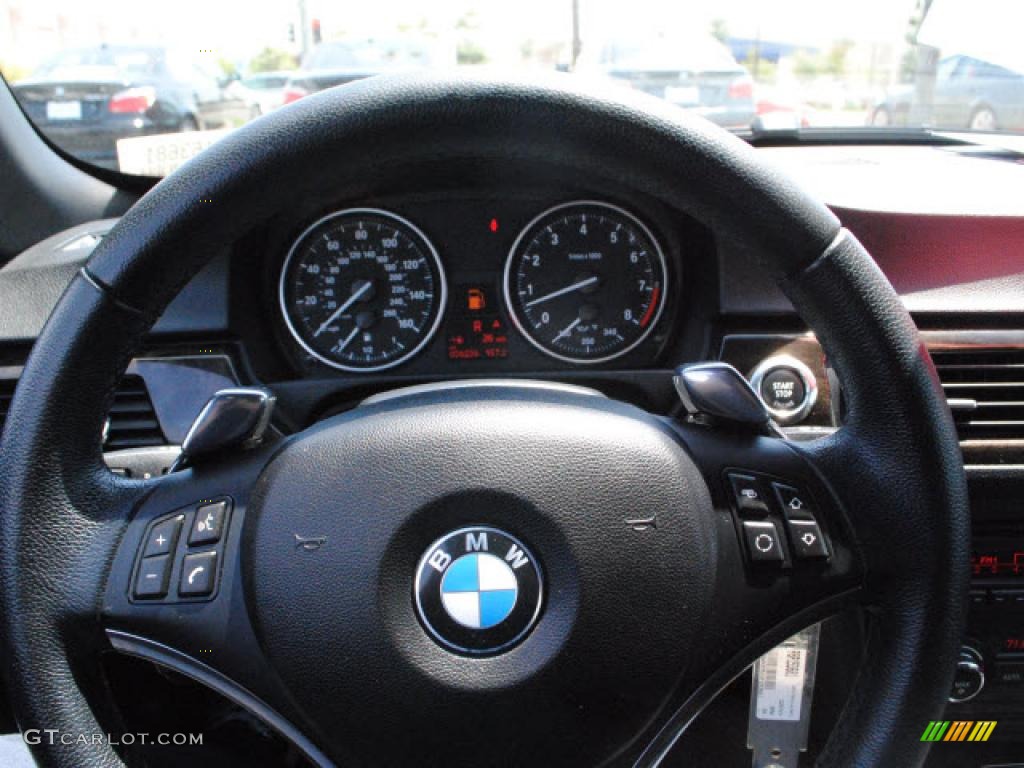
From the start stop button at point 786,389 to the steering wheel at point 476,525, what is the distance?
66 centimetres

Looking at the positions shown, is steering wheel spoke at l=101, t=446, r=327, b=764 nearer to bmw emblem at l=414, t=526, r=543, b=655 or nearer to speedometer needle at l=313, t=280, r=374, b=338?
bmw emblem at l=414, t=526, r=543, b=655

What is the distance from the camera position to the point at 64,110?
9.35ft

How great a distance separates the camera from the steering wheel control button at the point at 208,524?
1202 millimetres

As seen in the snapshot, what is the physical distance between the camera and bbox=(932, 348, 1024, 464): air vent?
1915 mm

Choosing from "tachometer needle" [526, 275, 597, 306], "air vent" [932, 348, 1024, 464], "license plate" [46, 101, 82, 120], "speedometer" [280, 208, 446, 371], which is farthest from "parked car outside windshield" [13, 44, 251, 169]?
"air vent" [932, 348, 1024, 464]

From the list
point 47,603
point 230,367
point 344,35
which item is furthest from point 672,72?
point 47,603

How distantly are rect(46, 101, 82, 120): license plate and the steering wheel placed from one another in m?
1.79

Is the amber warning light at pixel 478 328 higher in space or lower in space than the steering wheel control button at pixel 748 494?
lower

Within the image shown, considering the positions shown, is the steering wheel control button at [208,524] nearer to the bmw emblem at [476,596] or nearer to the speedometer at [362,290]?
the bmw emblem at [476,596]

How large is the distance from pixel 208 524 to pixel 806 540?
0.67 m

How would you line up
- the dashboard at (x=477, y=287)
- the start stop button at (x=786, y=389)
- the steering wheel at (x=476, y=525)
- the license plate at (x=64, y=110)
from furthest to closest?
the license plate at (x=64, y=110) < the dashboard at (x=477, y=287) < the start stop button at (x=786, y=389) < the steering wheel at (x=476, y=525)

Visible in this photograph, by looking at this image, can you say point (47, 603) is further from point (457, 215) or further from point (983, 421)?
point (983, 421)

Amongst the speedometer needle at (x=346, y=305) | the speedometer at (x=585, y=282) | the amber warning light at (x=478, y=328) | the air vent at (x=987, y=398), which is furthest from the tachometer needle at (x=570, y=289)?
the air vent at (x=987, y=398)

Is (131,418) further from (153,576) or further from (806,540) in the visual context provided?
(806,540)
